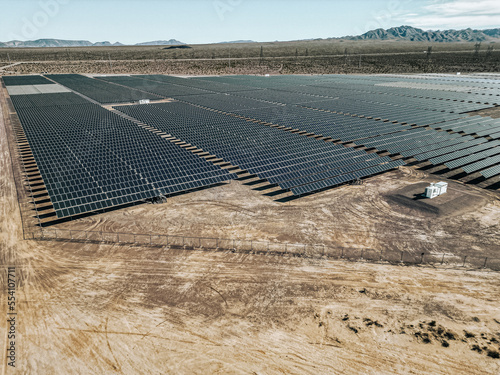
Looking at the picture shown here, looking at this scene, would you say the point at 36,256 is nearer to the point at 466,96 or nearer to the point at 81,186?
the point at 81,186

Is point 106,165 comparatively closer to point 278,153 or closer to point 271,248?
point 278,153

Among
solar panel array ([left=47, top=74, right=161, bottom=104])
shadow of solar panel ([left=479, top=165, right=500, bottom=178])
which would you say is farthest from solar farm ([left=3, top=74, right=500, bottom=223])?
solar panel array ([left=47, top=74, right=161, bottom=104])

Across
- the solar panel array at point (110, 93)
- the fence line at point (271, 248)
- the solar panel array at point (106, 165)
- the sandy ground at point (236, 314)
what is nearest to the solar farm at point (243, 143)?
the solar panel array at point (106, 165)

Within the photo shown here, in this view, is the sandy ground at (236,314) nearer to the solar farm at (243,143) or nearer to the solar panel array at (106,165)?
the solar panel array at (106,165)

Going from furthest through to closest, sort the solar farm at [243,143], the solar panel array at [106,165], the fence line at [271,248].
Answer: the solar farm at [243,143]
the solar panel array at [106,165]
the fence line at [271,248]

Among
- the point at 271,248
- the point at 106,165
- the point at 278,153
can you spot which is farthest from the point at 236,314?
the point at 278,153
